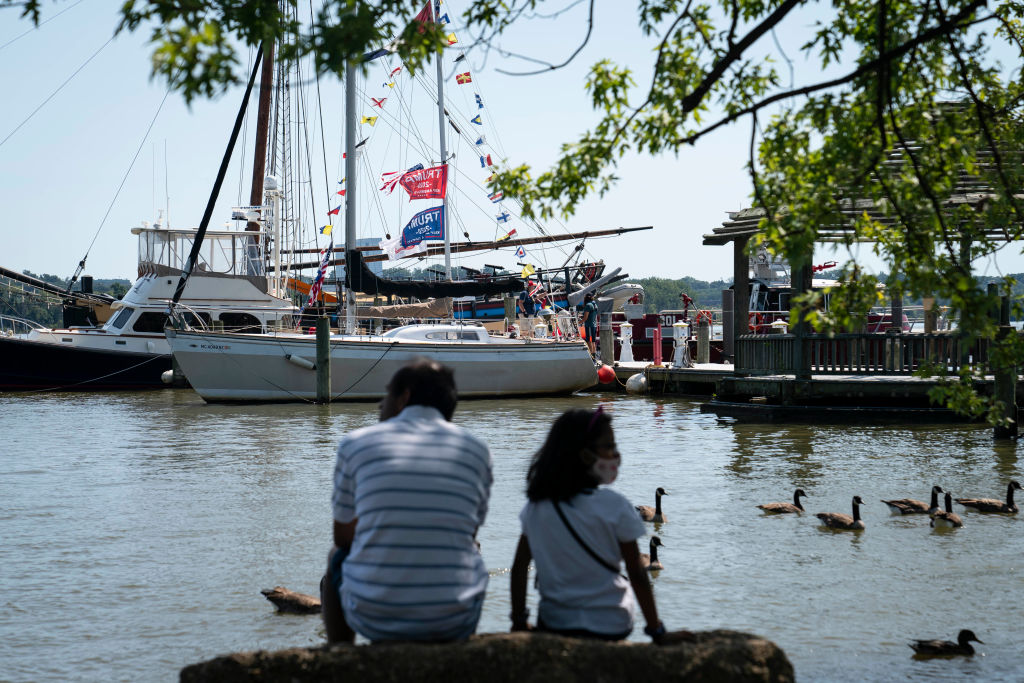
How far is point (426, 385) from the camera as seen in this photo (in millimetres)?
4332

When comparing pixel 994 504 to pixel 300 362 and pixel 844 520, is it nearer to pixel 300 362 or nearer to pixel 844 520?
pixel 844 520

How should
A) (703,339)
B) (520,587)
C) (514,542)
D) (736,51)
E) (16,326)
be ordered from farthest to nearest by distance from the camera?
(16,326), (703,339), (514,542), (736,51), (520,587)

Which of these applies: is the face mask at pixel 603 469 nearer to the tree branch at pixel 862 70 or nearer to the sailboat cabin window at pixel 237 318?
the tree branch at pixel 862 70

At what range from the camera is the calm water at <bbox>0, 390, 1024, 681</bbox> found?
7078mm

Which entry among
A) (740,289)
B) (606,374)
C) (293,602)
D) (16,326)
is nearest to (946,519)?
(293,602)

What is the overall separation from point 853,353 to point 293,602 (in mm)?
15355

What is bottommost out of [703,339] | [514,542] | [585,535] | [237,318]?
[514,542]

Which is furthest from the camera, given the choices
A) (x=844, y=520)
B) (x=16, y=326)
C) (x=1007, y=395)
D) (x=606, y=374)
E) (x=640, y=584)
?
(x=16, y=326)

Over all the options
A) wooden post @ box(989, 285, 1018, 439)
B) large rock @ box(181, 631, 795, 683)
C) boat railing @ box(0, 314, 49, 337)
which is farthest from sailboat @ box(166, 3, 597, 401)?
large rock @ box(181, 631, 795, 683)

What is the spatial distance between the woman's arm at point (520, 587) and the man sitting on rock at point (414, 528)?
0.27m

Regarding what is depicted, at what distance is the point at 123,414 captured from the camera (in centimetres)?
2698

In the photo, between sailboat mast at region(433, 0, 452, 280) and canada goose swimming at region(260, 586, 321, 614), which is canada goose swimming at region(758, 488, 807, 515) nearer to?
canada goose swimming at region(260, 586, 321, 614)

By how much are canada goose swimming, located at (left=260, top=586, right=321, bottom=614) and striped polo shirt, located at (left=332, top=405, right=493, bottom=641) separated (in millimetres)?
3552

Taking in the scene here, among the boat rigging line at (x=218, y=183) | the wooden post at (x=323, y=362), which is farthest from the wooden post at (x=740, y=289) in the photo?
the boat rigging line at (x=218, y=183)
